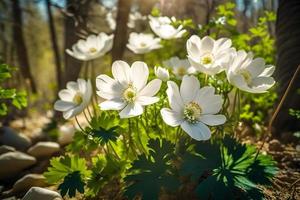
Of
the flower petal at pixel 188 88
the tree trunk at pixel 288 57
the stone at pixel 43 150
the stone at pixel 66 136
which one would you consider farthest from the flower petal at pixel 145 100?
the stone at pixel 66 136

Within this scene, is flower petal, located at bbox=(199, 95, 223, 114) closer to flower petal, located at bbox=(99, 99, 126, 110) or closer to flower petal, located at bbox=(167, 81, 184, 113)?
flower petal, located at bbox=(167, 81, 184, 113)

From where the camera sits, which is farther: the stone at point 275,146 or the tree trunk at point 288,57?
the tree trunk at point 288,57

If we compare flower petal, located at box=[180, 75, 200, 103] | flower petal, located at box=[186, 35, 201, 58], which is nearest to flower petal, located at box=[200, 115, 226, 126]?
flower petal, located at box=[180, 75, 200, 103]

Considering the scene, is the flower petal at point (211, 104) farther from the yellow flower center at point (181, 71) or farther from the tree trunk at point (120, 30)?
the tree trunk at point (120, 30)

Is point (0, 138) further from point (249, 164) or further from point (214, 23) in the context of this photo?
point (249, 164)

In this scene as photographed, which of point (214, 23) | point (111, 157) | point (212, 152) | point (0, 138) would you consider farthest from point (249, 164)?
point (0, 138)

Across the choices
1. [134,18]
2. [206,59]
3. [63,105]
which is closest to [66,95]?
[63,105]

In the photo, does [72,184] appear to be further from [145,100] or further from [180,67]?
[180,67]
